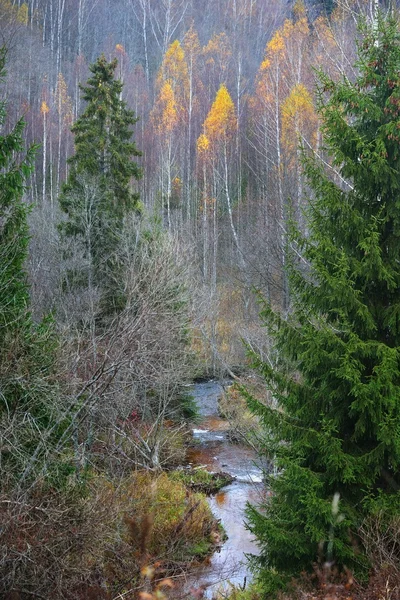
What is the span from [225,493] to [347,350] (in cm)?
958

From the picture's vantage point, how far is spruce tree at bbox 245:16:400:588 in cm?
666

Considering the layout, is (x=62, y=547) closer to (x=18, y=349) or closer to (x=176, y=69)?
(x=18, y=349)

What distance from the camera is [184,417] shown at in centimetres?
1912

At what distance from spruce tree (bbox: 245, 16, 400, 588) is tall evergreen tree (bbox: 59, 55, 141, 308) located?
12.6 m

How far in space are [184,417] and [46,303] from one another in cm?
563

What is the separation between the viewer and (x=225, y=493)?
49.7 feet

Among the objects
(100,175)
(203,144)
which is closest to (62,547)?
(100,175)

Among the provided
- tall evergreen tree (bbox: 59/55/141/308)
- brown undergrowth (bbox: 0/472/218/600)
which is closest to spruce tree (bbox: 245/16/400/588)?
brown undergrowth (bbox: 0/472/218/600)

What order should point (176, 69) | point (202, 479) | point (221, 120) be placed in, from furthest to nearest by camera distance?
point (176, 69), point (221, 120), point (202, 479)

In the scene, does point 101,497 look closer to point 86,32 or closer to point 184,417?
point 184,417

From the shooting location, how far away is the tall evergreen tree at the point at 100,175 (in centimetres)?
1969

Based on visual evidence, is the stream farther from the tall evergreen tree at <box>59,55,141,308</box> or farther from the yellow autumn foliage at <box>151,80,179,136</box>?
the yellow autumn foliage at <box>151,80,179,136</box>

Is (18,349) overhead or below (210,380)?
overhead

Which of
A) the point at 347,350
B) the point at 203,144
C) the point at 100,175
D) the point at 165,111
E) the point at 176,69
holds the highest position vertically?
the point at 176,69
